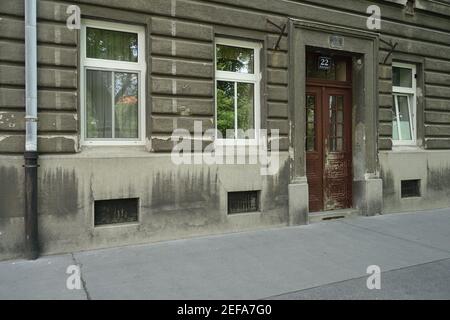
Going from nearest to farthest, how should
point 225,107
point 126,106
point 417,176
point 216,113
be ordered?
1. point 126,106
2. point 216,113
3. point 225,107
4. point 417,176

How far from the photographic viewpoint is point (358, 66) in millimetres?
8727

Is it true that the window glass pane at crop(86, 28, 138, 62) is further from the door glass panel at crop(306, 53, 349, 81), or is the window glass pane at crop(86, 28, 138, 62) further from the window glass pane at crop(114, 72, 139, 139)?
the door glass panel at crop(306, 53, 349, 81)

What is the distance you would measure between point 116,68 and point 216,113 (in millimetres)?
1919

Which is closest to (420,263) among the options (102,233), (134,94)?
(102,233)

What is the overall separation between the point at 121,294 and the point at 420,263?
4.07m

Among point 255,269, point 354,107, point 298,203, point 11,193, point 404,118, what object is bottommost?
point 255,269

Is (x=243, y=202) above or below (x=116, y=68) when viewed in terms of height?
below

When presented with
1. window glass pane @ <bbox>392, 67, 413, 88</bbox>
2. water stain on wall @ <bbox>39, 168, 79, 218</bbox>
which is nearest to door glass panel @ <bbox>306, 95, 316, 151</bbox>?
window glass pane @ <bbox>392, 67, 413, 88</bbox>

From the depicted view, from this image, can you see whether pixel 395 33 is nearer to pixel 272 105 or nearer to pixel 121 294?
pixel 272 105

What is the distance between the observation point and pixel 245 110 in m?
7.58

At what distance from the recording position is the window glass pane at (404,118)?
31.7 ft

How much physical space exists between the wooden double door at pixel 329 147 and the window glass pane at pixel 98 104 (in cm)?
417

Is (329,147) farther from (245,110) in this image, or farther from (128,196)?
(128,196)

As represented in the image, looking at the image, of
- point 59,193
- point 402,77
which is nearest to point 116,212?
point 59,193
